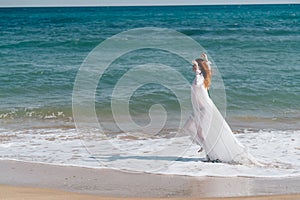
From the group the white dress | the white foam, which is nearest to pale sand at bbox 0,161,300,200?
the white foam

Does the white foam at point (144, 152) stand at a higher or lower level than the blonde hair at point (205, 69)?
lower

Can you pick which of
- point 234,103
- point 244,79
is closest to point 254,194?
point 234,103

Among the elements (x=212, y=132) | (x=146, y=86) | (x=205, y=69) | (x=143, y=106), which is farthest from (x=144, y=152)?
(x=146, y=86)

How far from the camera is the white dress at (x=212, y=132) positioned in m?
8.79

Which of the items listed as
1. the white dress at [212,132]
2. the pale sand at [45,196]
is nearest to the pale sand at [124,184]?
the pale sand at [45,196]

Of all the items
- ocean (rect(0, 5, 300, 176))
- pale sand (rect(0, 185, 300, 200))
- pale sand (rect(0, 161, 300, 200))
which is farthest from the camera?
ocean (rect(0, 5, 300, 176))

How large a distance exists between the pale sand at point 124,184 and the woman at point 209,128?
2.57 feet

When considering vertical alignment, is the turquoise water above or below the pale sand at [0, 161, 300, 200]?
below

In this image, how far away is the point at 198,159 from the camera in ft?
30.6

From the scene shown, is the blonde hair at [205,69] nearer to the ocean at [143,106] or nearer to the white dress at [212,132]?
the white dress at [212,132]

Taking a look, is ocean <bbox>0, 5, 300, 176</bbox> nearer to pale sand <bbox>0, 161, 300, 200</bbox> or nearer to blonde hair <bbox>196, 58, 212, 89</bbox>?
pale sand <bbox>0, 161, 300, 200</bbox>

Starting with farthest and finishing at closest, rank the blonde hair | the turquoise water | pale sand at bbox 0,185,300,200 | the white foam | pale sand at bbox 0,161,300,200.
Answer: the turquoise water
the white foam
the blonde hair
pale sand at bbox 0,161,300,200
pale sand at bbox 0,185,300,200

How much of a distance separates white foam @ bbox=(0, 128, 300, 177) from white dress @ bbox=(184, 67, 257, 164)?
16cm

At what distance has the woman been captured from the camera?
8688mm
